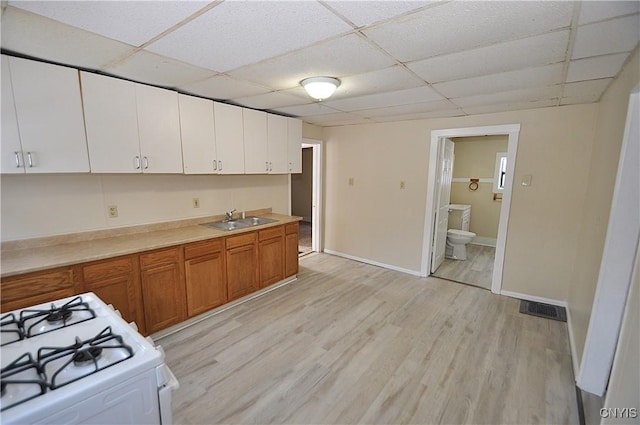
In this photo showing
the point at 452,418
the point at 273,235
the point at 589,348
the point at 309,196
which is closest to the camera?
the point at 452,418

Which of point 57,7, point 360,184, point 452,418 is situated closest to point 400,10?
point 57,7

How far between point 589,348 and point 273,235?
9.81 feet

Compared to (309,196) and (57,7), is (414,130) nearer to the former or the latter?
(57,7)

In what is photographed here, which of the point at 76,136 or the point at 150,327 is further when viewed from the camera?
the point at 150,327

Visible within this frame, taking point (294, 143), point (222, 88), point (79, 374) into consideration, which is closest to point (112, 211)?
point (222, 88)

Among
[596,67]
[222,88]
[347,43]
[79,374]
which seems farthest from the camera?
[222,88]

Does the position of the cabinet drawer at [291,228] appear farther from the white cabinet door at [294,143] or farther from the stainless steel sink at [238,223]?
the white cabinet door at [294,143]

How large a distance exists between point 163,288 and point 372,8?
2.60 metres

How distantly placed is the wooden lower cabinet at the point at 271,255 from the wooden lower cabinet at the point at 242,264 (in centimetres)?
8

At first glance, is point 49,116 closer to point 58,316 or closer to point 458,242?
point 58,316

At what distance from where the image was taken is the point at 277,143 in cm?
373

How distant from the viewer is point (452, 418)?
70.9 inches

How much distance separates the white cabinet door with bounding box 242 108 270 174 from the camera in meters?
3.34

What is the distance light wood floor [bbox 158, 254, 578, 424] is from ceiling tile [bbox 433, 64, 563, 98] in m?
2.28
